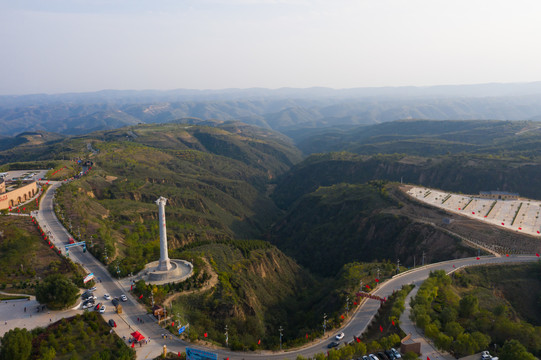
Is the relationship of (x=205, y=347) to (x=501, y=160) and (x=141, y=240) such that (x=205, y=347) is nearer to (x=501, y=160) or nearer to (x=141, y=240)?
(x=141, y=240)

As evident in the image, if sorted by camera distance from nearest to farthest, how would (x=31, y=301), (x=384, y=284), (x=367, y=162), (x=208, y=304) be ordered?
(x=31, y=301) → (x=208, y=304) → (x=384, y=284) → (x=367, y=162)

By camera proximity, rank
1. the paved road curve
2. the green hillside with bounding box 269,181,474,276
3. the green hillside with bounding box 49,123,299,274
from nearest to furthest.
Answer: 1. the paved road curve
2. the green hillside with bounding box 49,123,299,274
3. the green hillside with bounding box 269,181,474,276

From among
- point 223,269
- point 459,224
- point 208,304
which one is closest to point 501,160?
point 459,224

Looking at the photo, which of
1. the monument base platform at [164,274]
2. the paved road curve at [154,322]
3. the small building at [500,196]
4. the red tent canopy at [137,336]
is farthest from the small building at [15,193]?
the small building at [500,196]

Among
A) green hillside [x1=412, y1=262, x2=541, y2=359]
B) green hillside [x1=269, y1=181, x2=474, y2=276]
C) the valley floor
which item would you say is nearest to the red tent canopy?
green hillside [x1=412, y1=262, x2=541, y2=359]

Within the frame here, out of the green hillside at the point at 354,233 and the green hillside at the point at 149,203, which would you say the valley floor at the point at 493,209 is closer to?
the green hillside at the point at 354,233

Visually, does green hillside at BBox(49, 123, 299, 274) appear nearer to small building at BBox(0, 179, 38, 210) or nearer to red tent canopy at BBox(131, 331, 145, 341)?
small building at BBox(0, 179, 38, 210)

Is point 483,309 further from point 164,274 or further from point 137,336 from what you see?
point 164,274

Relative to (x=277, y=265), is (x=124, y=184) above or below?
above

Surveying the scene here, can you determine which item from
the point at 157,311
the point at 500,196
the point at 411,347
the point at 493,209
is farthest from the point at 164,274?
the point at 500,196
